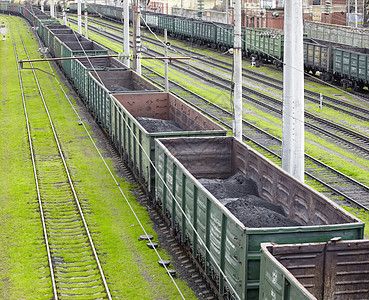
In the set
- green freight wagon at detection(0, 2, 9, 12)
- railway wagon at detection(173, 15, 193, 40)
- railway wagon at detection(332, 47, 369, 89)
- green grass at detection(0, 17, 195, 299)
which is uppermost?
green freight wagon at detection(0, 2, 9, 12)

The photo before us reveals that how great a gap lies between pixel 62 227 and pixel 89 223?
0.78 metres

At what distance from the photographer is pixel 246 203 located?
1393 centimetres

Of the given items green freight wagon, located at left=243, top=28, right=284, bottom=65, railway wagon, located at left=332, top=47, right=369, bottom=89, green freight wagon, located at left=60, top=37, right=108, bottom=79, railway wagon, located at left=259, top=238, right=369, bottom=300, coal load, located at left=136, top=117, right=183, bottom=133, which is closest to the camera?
railway wagon, located at left=259, top=238, right=369, bottom=300

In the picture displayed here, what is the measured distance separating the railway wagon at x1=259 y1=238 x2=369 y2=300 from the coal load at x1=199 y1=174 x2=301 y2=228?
7.53 feet

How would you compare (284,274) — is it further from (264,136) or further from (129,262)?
(264,136)

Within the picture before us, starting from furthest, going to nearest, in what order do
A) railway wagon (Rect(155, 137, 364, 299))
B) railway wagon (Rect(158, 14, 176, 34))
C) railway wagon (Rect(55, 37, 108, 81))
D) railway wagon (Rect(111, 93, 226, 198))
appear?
railway wagon (Rect(158, 14, 176, 34))
railway wagon (Rect(55, 37, 108, 81))
railway wagon (Rect(111, 93, 226, 198))
railway wagon (Rect(155, 137, 364, 299))

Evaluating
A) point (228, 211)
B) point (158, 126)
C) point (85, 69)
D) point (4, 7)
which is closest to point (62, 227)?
point (158, 126)

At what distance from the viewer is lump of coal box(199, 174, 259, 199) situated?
15.5 meters

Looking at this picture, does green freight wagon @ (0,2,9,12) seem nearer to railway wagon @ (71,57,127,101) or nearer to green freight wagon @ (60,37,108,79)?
green freight wagon @ (60,37,108,79)

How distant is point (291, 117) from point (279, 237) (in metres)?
6.88

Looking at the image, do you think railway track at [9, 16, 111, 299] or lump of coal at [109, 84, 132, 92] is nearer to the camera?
railway track at [9, 16, 111, 299]

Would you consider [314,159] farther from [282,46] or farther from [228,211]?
[282,46]

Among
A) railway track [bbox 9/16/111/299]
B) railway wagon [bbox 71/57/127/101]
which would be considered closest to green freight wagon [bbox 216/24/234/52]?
railway wagon [bbox 71/57/127/101]

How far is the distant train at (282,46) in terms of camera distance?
40.0 metres
